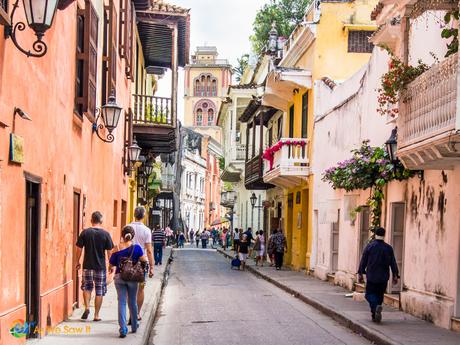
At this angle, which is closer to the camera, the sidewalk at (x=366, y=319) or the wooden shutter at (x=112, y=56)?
the sidewalk at (x=366, y=319)

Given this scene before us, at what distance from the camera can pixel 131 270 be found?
36.4ft

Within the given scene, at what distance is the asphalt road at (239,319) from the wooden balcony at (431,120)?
3.05 meters

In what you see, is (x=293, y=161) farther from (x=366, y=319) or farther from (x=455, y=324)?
(x=455, y=324)

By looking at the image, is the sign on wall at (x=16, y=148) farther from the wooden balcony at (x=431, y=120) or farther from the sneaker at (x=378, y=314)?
the sneaker at (x=378, y=314)

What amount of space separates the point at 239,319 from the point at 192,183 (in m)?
71.5

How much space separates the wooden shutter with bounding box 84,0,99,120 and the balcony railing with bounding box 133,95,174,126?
377 inches

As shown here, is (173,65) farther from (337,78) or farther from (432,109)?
(432,109)

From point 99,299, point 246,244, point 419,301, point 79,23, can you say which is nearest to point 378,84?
point 419,301

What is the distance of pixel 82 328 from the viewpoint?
1172cm

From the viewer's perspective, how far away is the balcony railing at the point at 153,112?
2478cm

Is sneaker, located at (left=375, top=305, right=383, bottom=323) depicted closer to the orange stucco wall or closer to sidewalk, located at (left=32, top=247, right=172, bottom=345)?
sidewalk, located at (left=32, top=247, right=172, bottom=345)

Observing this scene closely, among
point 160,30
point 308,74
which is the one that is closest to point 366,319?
point 308,74

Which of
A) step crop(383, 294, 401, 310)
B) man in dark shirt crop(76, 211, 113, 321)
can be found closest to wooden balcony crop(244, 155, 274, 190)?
step crop(383, 294, 401, 310)

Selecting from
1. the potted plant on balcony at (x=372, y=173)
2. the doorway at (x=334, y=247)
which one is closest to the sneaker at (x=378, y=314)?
the potted plant on balcony at (x=372, y=173)
